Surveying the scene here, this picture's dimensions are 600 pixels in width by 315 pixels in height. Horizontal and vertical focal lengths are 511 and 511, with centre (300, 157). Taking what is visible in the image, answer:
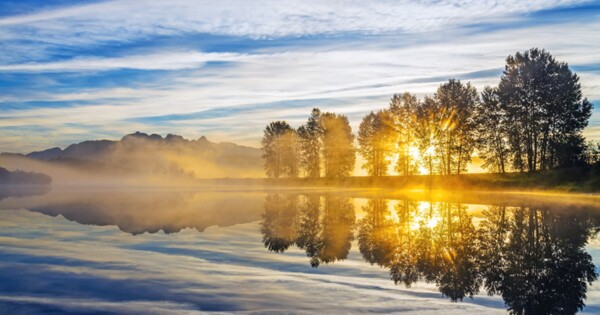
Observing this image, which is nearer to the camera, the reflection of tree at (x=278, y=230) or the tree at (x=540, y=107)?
the reflection of tree at (x=278, y=230)

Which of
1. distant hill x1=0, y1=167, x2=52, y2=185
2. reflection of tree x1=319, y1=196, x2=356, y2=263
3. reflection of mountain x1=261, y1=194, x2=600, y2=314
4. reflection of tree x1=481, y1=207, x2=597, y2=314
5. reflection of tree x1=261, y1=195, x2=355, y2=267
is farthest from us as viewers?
distant hill x1=0, y1=167, x2=52, y2=185

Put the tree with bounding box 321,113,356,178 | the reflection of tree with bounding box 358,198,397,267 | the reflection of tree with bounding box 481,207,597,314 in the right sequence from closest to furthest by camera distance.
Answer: the reflection of tree with bounding box 481,207,597,314
the reflection of tree with bounding box 358,198,397,267
the tree with bounding box 321,113,356,178

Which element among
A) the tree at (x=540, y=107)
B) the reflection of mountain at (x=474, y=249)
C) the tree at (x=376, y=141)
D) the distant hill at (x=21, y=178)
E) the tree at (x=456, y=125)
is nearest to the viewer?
the reflection of mountain at (x=474, y=249)

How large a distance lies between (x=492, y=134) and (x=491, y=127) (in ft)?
3.34

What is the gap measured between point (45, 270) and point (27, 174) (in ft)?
281

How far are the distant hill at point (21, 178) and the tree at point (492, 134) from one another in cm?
7074

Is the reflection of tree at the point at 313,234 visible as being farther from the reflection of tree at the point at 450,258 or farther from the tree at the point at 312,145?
the tree at the point at 312,145

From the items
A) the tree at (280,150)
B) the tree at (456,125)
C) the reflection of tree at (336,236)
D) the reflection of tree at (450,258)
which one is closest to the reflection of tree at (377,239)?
the reflection of tree at (336,236)

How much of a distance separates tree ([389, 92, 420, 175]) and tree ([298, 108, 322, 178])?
86.8 feet

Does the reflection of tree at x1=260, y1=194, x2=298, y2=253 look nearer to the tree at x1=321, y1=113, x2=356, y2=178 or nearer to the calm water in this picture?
the calm water

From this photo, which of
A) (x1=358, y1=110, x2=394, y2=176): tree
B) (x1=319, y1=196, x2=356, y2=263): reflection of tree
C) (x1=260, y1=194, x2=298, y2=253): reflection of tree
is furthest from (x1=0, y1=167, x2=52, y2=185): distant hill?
(x1=319, y1=196, x2=356, y2=263): reflection of tree

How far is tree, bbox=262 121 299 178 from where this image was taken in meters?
120

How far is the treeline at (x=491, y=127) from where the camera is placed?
63219 millimetres

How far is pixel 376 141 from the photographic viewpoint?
97562mm
